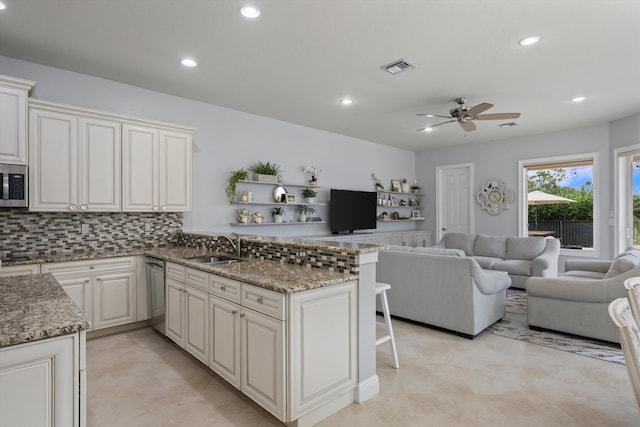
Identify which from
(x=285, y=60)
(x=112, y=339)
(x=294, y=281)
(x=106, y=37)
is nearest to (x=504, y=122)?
(x=285, y=60)

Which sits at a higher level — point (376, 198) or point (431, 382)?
point (376, 198)

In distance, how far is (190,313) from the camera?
2918mm

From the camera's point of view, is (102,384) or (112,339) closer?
(102,384)

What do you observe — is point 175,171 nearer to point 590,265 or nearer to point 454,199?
point 590,265

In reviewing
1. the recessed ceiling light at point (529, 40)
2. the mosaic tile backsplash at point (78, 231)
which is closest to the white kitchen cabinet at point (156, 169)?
the mosaic tile backsplash at point (78, 231)

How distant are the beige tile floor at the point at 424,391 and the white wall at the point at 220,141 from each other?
2053 millimetres

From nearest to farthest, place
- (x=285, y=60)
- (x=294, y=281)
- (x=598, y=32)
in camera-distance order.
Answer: (x=294, y=281) < (x=598, y=32) < (x=285, y=60)

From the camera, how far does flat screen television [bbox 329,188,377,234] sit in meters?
6.21

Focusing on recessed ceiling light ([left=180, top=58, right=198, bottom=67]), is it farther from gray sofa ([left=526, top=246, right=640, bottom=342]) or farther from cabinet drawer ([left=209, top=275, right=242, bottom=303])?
gray sofa ([left=526, top=246, right=640, bottom=342])

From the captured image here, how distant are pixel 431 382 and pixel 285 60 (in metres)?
3.11

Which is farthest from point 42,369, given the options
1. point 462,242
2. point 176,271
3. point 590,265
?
point 462,242

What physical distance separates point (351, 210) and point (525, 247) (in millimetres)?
3003

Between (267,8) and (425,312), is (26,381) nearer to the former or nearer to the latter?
(267,8)

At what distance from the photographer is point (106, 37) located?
2.92m
